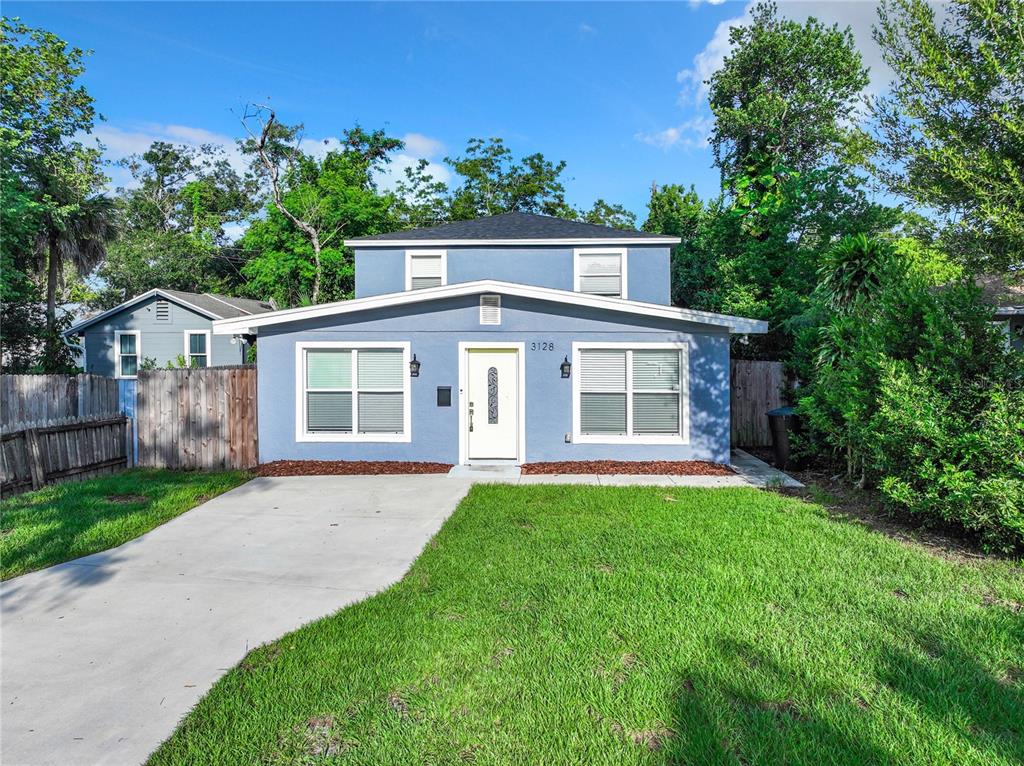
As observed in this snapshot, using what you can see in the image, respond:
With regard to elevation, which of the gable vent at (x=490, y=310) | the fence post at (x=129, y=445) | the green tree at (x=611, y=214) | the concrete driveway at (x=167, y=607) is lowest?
the concrete driveway at (x=167, y=607)

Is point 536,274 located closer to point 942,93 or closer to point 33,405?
point 942,93

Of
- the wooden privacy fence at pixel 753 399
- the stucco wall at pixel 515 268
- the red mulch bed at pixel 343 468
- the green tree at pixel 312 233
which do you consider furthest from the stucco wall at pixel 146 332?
the wooden privacy fence at pixel 753 399

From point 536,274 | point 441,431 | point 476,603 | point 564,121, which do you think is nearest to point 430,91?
point 564,121

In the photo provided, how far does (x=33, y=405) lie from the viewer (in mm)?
7895

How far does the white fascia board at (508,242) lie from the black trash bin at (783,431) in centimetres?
491

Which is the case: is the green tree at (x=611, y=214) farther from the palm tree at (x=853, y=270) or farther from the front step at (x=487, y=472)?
the front step at (x=487, y=472)

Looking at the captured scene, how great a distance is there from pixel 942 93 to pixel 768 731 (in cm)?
918

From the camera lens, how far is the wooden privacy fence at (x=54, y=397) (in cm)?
759

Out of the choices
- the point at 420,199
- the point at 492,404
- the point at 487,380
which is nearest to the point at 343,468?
the point at 492,404

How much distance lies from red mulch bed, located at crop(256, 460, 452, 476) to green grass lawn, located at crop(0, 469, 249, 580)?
0.52m

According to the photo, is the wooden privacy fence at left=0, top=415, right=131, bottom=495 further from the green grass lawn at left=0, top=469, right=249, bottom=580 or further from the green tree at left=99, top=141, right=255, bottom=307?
the green tree at left=99, top=141, right=255, bottom=307

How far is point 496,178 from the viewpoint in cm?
2673

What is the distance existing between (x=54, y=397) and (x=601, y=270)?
35.4ft

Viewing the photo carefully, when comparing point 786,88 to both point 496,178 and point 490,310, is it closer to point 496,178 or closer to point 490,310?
point 496,178
